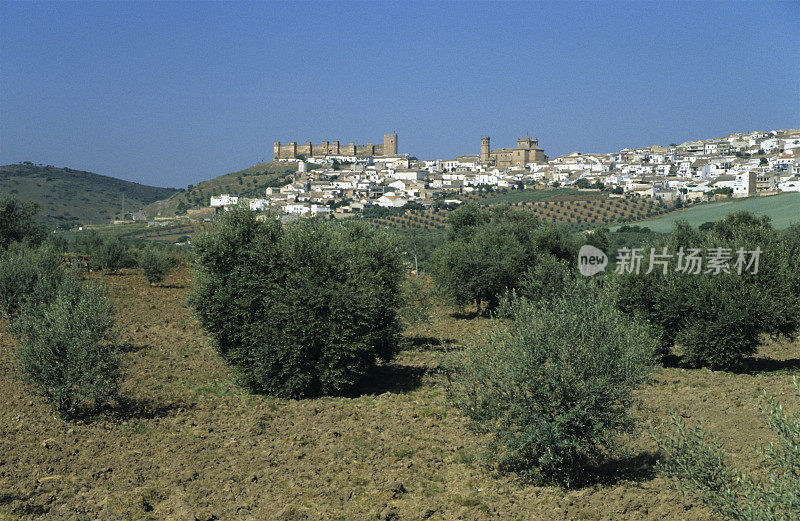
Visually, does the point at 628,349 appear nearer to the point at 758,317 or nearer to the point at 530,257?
the point at 758,317

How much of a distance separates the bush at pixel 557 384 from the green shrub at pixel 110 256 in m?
34.4

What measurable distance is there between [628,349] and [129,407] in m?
11.4

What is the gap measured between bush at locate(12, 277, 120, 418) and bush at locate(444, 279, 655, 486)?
27.8ft

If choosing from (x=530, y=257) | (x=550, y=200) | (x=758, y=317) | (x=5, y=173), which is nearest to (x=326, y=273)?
(x=758, y=317)

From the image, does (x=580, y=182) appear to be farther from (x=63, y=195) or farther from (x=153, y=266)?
(x=153, y=266)

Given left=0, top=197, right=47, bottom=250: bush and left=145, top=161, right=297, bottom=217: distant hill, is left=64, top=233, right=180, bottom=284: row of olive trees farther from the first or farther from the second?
left=145, top=161, right=297, bottom=217: distant hill

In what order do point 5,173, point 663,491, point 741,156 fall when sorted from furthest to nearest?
point 741,156
point 5,173
point 663,491

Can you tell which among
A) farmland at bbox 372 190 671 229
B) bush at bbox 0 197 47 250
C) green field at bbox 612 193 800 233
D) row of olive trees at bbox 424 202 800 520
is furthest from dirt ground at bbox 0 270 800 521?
farmland at bbox 372 190 671 229

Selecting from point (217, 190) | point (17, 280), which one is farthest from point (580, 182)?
point (17, 280)

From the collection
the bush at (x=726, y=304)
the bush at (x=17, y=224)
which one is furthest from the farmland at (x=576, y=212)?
the bush at (x=726, y=304)

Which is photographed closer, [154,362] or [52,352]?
[52,352]

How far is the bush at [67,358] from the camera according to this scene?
1364 cm

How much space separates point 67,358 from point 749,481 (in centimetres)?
1304

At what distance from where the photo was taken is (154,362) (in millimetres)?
19562
